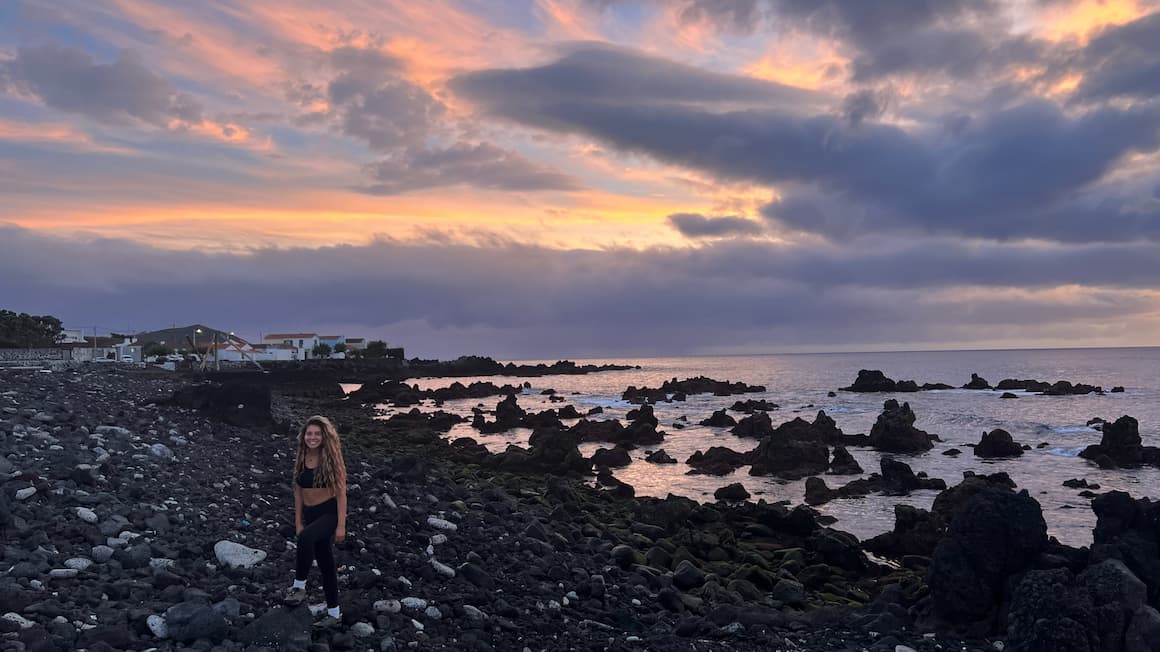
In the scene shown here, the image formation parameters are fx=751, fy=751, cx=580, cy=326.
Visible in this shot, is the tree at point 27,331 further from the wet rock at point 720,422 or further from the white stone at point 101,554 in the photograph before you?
the white stone at point 101,554

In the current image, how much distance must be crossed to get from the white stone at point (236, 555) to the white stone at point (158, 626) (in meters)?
1.86

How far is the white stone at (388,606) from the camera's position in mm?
8094

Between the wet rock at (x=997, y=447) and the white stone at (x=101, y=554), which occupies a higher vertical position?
the white stone at (x=101, y=554)

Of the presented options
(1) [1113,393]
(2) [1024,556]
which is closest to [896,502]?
(2) [1024,556]

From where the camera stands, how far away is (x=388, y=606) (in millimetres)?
8156

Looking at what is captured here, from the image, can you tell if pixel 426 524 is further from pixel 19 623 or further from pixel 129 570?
pixel 19 623

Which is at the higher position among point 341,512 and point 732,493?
point 341,512

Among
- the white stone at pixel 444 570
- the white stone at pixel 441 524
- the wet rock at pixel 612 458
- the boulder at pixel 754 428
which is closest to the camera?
the white stone at pixel 444 570

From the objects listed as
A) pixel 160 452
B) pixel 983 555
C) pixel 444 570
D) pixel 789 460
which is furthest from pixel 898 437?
pixel 160 452

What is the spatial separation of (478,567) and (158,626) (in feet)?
15.1

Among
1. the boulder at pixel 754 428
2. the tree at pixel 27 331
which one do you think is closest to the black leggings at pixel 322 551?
the boulder at pixel 754 428

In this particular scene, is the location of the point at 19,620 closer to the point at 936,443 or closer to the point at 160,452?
the point at 160,452

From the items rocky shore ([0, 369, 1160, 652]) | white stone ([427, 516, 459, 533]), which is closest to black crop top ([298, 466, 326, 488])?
rocky shore ([0, 369, 1160, 652])

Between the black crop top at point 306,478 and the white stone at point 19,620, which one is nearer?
the white stone at point 19,620
